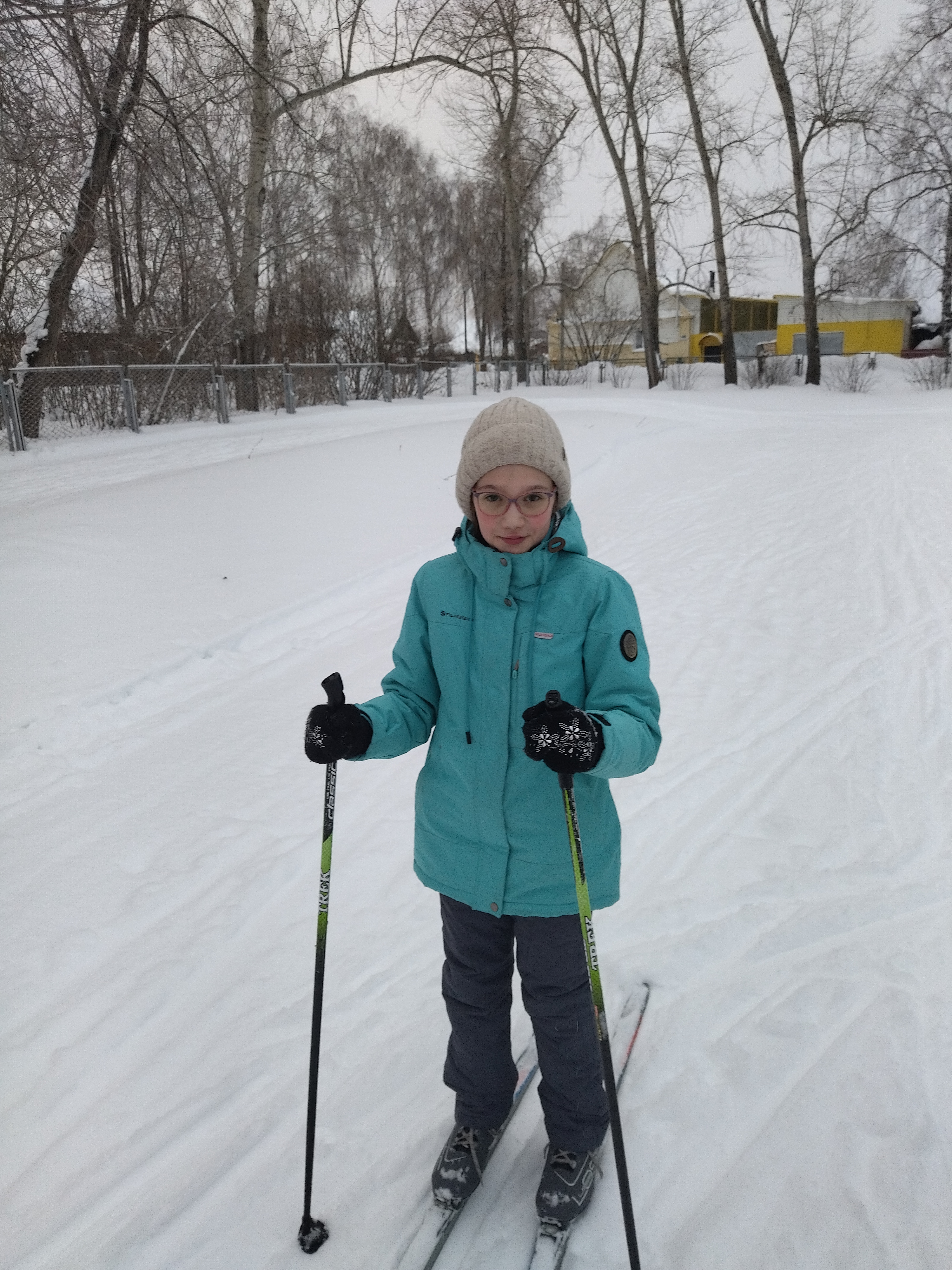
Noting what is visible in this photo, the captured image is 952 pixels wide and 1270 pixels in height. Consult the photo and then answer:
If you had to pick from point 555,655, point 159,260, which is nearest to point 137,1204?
point 555,655

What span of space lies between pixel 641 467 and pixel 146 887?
10.6 metres

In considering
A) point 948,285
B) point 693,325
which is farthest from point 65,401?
point 693,325

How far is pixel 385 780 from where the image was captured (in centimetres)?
414

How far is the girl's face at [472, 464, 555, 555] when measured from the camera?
6.22 ft

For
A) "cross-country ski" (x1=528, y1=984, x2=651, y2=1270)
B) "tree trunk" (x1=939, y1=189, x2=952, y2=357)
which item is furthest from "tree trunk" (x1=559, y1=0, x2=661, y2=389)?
"cross-country ski" (x1=528, y1=984, x2=651, y2=1270)

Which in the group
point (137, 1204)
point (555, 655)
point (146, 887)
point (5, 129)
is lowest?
point (137, 1204)

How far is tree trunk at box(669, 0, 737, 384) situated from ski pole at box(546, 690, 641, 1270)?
79.3 feet

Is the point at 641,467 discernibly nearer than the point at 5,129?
No

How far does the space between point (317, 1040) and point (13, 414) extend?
12155 mm

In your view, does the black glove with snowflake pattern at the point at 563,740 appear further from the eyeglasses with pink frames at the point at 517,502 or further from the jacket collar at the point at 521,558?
the eyeglasses with pink frames at the point at 517,502

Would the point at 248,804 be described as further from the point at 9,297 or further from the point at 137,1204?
the point at 9,297

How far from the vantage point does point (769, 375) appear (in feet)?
81.3

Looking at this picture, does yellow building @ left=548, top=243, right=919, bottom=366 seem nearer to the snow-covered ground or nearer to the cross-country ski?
the snow-covered ground

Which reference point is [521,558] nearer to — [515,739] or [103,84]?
[515,739]
